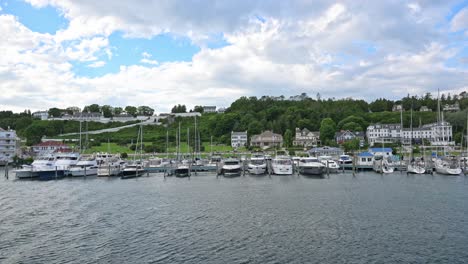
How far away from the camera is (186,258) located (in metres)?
19.6

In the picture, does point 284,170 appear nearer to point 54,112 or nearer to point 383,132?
point 383,132

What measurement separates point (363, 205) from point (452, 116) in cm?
11838

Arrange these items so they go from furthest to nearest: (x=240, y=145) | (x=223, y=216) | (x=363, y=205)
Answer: (x=240, y=145), (x=363, y=205), (x=223, y=216)

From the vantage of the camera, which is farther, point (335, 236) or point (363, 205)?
point (363, 205)

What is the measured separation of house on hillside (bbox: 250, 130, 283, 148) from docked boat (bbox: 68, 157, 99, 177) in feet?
235

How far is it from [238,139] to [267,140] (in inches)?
395

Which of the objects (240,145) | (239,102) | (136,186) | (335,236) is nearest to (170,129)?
A: (240,145)

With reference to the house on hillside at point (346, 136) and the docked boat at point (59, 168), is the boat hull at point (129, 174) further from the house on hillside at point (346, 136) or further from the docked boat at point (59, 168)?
the house on hillside at point (346, 136)

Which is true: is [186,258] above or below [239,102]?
below

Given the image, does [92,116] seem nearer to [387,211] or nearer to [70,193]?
[70,193]

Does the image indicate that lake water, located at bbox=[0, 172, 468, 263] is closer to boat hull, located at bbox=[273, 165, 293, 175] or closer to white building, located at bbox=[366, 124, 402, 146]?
boat hull, located at bbox=[273, 165, 293, 175]

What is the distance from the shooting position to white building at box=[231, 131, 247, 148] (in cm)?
12896

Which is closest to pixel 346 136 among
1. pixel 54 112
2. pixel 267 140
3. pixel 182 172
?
pixel 267 140

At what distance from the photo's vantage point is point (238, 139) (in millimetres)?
131375
